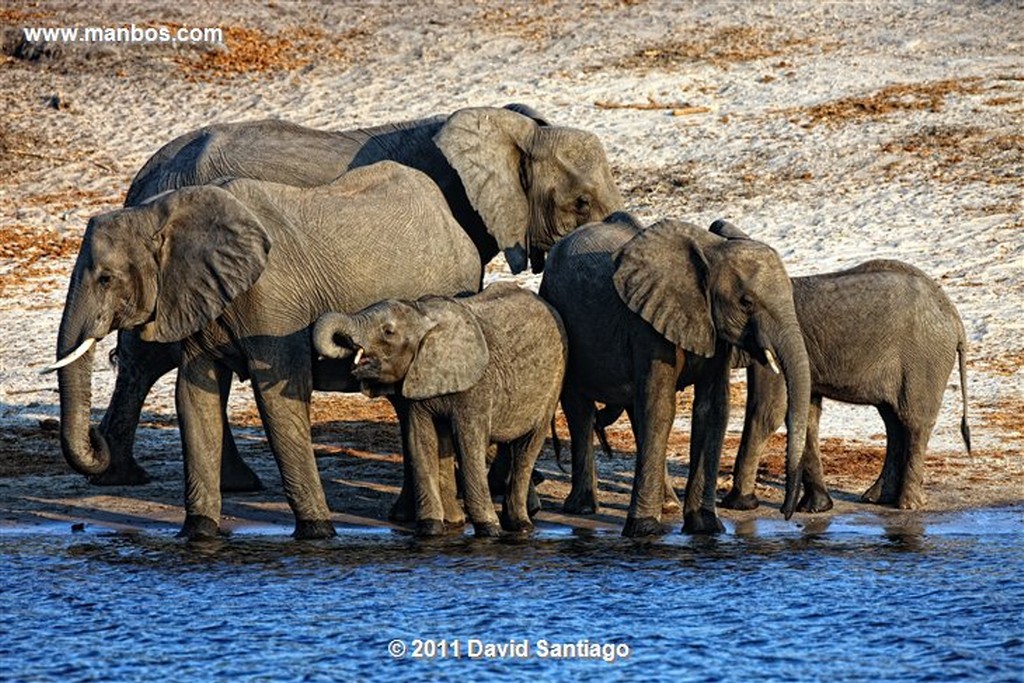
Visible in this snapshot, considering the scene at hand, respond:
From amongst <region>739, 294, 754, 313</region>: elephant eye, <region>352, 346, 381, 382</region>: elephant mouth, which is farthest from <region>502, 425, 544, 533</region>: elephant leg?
<region>739, 294, 754, 313</region>: elephant eye

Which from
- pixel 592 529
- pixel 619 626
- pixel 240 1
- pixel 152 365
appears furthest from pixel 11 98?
pixel 619 626

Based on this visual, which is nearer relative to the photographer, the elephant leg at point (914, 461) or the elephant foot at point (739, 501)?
the elephant leg at point (914, 461)

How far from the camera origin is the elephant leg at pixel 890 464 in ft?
41.3

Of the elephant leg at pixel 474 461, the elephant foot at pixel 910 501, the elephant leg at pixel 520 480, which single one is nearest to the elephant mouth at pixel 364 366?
the elephant leg at pixel 474 461

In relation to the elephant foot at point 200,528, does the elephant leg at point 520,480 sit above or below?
above

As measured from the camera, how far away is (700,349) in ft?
38.3

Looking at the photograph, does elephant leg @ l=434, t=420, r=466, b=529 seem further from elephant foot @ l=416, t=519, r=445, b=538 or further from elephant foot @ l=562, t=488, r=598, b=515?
elephant foot @ l=562, t=488, r=598, b=515

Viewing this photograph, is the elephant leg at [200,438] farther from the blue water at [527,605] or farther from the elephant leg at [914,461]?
the elephant leg at [914,461]

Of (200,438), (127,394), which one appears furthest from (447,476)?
(127,394)

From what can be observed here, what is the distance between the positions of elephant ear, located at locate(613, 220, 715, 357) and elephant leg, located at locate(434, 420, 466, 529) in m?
1.15

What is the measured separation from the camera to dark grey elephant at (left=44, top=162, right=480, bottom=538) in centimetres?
1139

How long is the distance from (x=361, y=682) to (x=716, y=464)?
2.86 meters

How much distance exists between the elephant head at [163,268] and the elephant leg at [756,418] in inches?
109

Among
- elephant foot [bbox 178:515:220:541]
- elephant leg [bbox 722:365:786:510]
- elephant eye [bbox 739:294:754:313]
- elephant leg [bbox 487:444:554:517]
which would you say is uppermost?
elephant eye [bbox 739:294:754:313]
